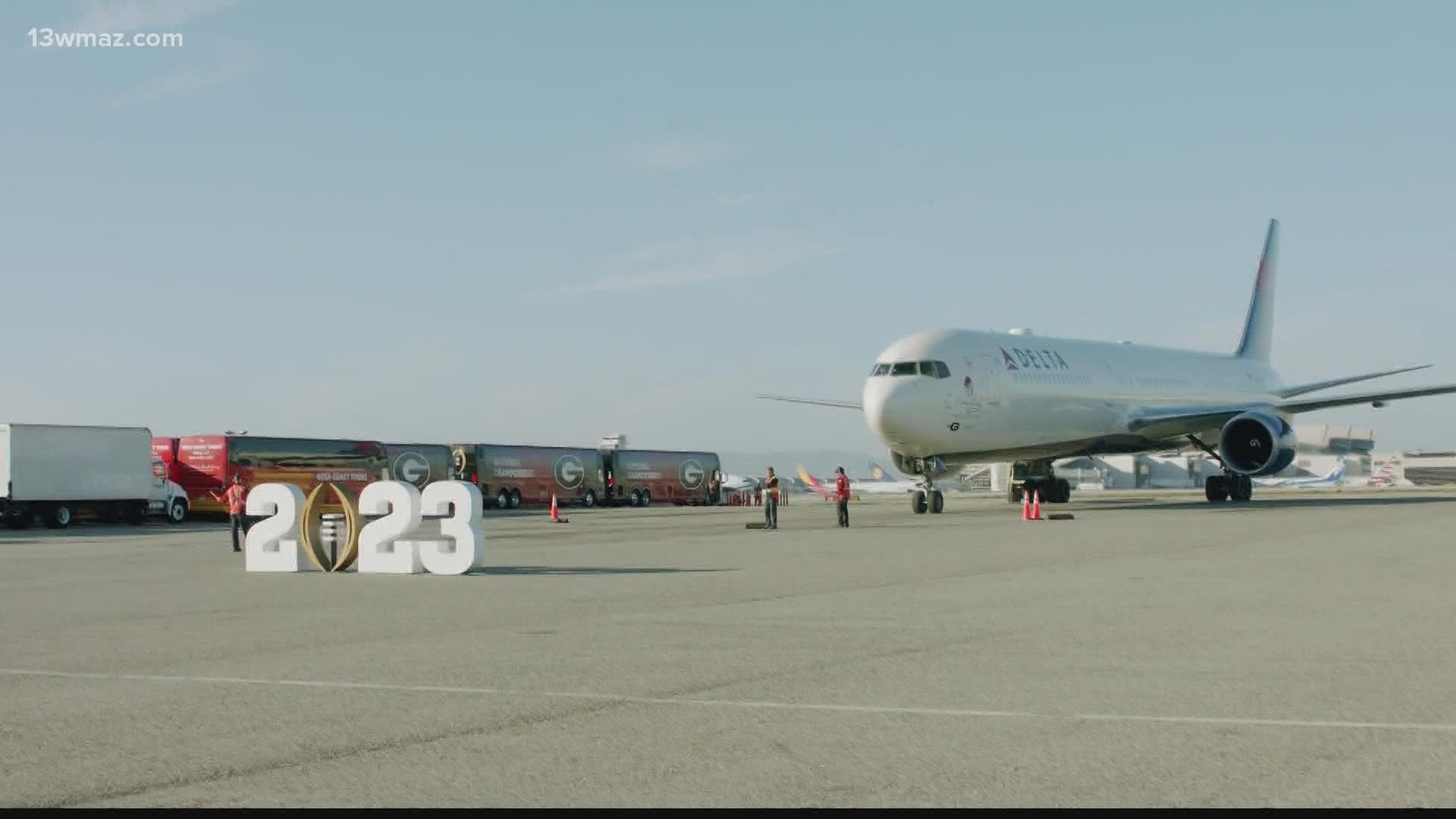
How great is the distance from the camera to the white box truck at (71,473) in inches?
1690

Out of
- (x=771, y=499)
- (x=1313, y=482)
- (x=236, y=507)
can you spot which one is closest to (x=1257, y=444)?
(x=771, y=499)

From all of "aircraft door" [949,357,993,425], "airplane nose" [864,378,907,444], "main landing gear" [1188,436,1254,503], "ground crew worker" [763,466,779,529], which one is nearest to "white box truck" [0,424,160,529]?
"ground crew worker" [763,466,779,529]

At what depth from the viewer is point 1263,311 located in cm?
5662

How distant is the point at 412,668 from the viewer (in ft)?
34.0

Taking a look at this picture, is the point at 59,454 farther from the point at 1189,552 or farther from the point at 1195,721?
the point at 1195,721

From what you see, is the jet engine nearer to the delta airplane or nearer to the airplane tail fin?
the delta airplane

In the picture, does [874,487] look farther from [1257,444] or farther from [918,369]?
[918,369]

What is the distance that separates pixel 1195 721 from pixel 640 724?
116 inches

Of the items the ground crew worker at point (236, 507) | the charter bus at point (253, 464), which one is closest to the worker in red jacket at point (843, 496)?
the ground crew worker at point (236, 507)

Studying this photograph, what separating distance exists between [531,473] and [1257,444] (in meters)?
34.2

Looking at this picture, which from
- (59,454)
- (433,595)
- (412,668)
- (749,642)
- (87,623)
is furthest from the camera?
(59,454)

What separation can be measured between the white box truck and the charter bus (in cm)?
333

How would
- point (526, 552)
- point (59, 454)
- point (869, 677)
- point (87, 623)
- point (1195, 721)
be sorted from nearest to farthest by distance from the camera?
1. point (1195, 721)
2. point (869, 677)
3. point (87, 623)
4. point (526, 552)
5. point (59, 454)

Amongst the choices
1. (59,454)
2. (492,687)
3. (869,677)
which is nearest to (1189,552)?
(869,677)
